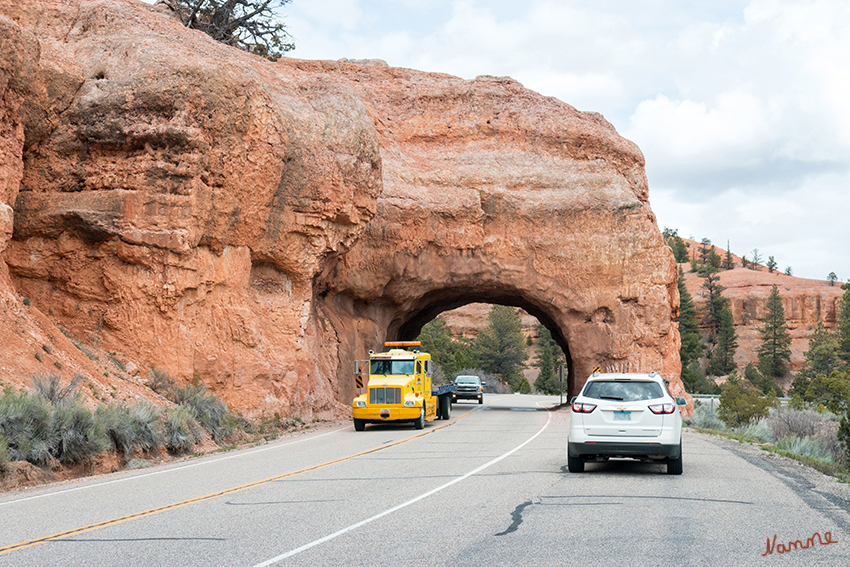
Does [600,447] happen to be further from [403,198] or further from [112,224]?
[403,198]

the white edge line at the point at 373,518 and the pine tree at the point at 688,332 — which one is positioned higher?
the pine tree at the point at 688,332

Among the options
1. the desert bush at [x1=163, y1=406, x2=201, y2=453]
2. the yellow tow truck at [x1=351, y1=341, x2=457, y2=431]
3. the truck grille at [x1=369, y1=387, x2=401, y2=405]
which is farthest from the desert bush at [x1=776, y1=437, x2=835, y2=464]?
the desert bush at [x1=163, y1=406, x2=201, y2=453]

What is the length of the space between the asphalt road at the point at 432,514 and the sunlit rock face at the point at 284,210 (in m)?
8.72

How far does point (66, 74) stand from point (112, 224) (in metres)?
4.85

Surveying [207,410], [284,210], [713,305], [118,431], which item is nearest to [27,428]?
[118,431]

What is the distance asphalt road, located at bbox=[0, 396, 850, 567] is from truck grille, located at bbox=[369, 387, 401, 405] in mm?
9029

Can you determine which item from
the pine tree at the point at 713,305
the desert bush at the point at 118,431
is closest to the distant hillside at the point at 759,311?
the pine tree at the point at 713,305

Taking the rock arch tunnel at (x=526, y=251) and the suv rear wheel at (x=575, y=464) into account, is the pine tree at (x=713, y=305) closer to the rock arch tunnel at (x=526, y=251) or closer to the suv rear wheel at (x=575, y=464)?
the rock arch tunnel at (x=526, y=251)

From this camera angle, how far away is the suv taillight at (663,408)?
41.6 ft

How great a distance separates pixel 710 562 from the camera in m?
6.64

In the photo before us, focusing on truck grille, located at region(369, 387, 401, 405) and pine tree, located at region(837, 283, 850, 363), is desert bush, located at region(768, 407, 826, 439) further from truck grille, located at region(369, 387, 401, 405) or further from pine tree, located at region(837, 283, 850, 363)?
pine tree, located at region(837, 283, 850, 363)

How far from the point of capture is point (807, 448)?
1788 cm

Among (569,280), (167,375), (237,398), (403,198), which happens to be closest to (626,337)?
(569,280)
